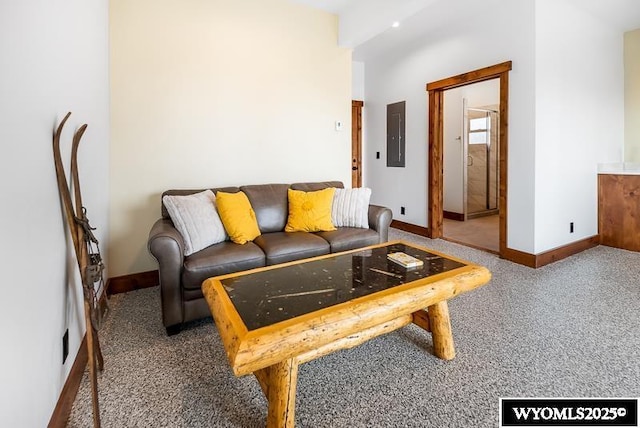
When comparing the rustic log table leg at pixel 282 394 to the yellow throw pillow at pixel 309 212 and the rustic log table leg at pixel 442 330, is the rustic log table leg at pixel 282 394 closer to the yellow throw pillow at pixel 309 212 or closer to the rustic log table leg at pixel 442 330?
the rustic log table leg at pixel 442 330

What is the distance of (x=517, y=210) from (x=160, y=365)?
3403mm

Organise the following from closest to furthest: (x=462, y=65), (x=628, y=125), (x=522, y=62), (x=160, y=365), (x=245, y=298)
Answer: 1. (x=245, y=298)
2. (x=160, y=365)
3. (x=522, y=62)
4. (x=462, y=65)
5. (x=628, y=125)

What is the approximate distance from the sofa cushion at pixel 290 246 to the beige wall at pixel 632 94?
4285 millimetres

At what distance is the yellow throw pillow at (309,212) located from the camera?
284 centimetres

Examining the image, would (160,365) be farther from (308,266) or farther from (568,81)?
(568,81)

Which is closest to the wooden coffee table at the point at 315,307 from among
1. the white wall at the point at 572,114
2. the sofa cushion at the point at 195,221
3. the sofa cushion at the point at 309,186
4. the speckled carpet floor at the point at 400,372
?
the speckled carpet floor at the point at 400,372

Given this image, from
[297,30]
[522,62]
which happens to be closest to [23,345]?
[297,30]

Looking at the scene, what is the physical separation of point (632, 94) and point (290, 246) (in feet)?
15.4

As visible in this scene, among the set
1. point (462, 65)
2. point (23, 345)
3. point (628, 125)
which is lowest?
point (23, 345)

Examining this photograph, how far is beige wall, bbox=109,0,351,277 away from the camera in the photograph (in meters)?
2.77

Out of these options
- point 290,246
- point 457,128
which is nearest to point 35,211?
point 290,246

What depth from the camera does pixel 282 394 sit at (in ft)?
4.09

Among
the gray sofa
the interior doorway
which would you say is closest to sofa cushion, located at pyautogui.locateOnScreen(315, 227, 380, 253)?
the gray sofa

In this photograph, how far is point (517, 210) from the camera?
3414mm
